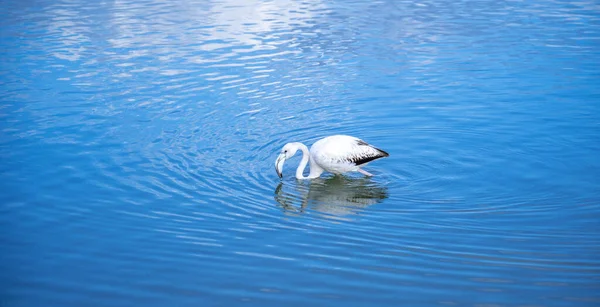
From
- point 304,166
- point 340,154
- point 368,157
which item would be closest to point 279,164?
point 304,166

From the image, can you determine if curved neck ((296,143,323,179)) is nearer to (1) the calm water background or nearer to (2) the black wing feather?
(1) the calm water background

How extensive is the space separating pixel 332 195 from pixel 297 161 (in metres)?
1.87

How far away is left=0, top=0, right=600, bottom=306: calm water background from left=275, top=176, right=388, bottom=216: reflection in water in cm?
5

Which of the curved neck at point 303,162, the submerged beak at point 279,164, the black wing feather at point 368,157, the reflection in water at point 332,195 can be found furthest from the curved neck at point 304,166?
the black wing feather at point 368,157

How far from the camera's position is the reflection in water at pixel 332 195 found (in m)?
10.6

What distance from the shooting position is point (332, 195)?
1146 cm

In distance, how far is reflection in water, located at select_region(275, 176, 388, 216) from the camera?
10.6m

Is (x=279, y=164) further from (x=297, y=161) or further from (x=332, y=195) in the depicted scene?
(x=297, y=161)

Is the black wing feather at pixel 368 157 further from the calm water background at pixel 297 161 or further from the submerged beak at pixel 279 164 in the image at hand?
the submerged beak at pixel 279 164

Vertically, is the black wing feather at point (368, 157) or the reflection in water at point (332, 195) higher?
the black wing feather at point (368, 157)

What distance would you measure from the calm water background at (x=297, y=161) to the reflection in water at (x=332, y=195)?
51 millimetres

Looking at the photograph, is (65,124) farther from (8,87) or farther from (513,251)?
(513,251)

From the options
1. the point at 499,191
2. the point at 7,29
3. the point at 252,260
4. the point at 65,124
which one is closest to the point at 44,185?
the point at 65,124

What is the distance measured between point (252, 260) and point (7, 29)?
66.0ft
